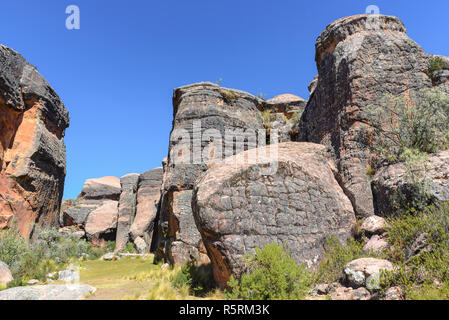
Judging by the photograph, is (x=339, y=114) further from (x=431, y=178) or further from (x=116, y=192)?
(x=116, y=192)

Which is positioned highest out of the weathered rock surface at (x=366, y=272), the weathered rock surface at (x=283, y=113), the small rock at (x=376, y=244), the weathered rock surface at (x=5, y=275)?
the weathered rock surface at (x=283, y=113)

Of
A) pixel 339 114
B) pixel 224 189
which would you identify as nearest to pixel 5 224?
pixel 224 189

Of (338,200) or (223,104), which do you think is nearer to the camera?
(338,200)

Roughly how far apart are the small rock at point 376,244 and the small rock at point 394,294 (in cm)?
181

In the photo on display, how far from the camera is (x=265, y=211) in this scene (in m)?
6.96

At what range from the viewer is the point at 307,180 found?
25.8 ft

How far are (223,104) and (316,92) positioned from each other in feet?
16.0

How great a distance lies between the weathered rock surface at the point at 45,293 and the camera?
19.2 feet

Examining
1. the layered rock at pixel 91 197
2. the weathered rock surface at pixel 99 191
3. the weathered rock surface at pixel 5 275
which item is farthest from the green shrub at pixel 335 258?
the weathered rock surface at pixel 99 191

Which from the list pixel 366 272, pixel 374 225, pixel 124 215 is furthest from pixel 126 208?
pixel 366 272

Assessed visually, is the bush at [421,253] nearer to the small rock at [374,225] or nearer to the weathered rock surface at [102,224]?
the small rock at [374,225]

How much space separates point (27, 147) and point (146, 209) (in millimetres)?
13004

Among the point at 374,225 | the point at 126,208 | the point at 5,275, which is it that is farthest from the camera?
the point at 126,208

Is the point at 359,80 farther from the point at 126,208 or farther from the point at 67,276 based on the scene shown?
the point at 126,208
